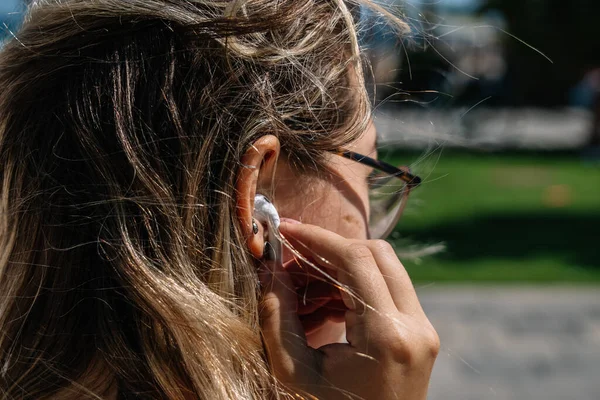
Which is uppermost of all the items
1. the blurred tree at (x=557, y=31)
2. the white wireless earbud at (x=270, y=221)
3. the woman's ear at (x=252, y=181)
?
the woman's ear at (x=252, y=181)

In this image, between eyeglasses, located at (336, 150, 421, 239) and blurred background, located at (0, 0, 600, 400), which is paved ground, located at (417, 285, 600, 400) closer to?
blurred background, located at (0, 0, 600, 400)

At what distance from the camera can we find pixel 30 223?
1421mm

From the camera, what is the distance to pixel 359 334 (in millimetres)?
1375

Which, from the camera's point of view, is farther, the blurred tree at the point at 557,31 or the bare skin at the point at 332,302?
the blurred tree at the point at 557,31

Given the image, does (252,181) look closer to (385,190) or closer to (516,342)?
(385,190)

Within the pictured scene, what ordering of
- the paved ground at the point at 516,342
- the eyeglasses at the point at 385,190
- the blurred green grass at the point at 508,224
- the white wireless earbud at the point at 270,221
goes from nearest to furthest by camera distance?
the white wireless earbud at the point at 270,221
the eyeglasses at the point at 385,190
the paved ground at the point at 516,342
the blurred green grass at the point at 508,224

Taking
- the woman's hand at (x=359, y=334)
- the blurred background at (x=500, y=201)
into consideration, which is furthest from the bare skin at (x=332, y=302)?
the blurred background at (x=500, y=201)

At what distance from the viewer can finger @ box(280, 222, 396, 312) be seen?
1.39 m

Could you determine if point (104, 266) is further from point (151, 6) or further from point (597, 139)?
point (597, 139)

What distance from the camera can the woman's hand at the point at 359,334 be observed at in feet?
4.43

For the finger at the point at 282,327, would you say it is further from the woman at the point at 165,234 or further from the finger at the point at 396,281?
the finger at the point at 396,281

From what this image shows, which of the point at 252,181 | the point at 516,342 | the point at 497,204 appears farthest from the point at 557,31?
the point at 252,181

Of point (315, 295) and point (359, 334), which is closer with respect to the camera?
point (359, 334)

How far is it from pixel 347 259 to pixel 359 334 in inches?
5.1
